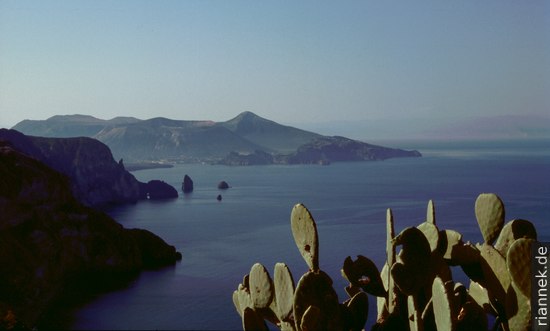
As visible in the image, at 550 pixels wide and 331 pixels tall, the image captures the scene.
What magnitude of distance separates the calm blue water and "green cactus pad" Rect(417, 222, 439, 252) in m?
37.6

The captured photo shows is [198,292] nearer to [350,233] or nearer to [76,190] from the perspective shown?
[350,233]

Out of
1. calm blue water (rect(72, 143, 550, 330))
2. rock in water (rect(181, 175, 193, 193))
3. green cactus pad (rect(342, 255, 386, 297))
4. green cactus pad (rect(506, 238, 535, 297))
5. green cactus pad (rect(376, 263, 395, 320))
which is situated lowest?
calm blue water (rect(72, 143, 550, 330))

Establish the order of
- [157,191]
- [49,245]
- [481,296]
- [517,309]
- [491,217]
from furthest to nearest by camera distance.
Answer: [157,191] < [49,245] < [491,217] < [481,296] < [517,309]

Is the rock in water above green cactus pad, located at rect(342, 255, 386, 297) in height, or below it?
below

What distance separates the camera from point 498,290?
5.07m

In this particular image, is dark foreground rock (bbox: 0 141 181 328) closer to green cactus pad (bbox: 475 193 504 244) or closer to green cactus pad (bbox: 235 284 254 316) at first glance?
green cactus pad (bbox: 235 284 254 316)

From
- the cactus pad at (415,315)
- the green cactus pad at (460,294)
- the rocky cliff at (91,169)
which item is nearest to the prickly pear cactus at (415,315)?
the cactus pad at (415,315)

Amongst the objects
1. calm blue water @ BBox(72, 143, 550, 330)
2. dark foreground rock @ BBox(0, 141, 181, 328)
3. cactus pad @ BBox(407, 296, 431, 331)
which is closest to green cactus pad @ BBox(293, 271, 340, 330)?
cactus pad @ BBox(407, 296, 431, 331)

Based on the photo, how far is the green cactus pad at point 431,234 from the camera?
5.08m

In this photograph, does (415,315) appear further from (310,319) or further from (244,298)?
(244,298)

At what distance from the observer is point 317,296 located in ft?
15.9

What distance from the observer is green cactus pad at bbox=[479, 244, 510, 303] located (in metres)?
5.00

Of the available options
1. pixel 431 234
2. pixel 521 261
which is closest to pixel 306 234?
pixel 431 234

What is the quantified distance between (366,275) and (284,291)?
41.7 inches
